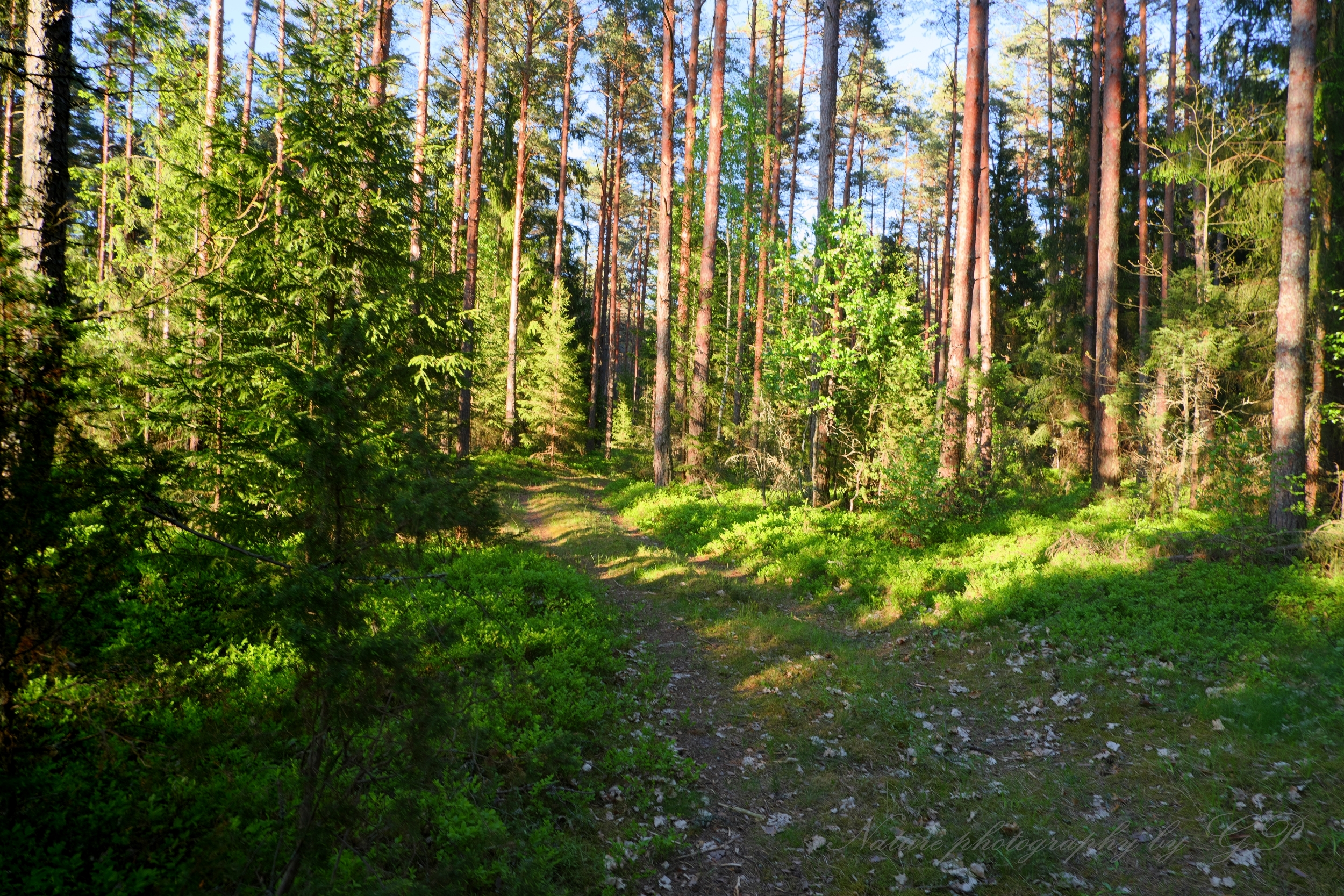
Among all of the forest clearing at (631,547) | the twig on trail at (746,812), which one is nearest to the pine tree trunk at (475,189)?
the forest clearing at (631,547)

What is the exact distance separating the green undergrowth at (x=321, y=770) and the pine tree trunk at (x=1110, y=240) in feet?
48.8

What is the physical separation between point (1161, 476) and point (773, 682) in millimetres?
9319

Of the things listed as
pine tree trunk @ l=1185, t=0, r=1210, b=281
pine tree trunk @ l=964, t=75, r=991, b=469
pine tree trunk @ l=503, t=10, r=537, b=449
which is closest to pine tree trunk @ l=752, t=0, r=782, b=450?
pine tree trunk @ l=964, t=75, r=991, b=469

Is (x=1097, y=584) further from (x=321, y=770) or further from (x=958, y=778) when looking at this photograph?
(x=321, y=770)

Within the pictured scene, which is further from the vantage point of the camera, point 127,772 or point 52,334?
point 127,772

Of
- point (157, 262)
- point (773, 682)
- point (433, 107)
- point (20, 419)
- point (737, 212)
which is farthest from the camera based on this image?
point (737, 212)

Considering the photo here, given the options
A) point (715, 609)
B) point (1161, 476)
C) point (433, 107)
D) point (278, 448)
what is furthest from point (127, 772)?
point (433, 107)

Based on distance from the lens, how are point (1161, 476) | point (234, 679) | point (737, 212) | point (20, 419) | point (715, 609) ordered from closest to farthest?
point (20, 419), point (234, 679), point (715, 609), point (1161, 476), point (737, 212)

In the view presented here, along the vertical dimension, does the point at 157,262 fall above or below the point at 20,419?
above

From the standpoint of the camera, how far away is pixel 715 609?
9391 millimetres

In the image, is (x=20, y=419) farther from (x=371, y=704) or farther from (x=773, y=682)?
(x=773, y=682)

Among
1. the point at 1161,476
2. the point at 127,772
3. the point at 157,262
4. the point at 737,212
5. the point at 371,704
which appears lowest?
the point at 127,772

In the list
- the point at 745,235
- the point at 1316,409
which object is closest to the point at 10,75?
the point at 1316,409

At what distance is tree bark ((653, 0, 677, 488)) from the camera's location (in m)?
17.6
